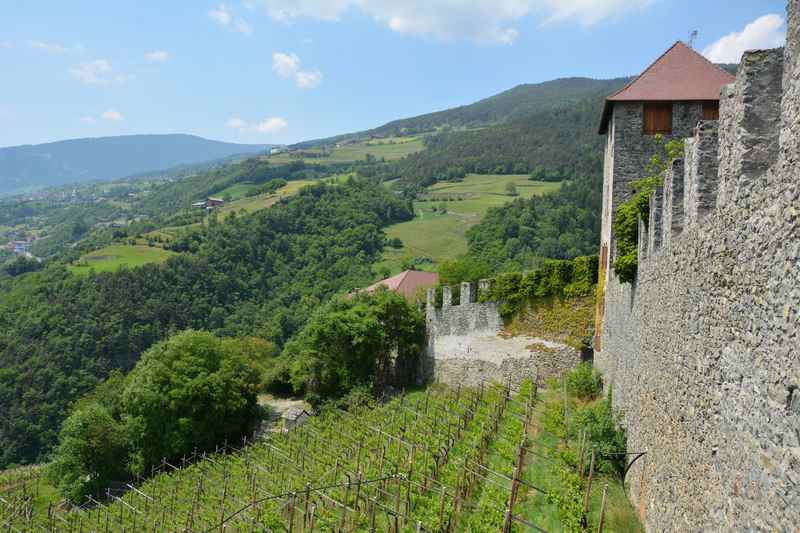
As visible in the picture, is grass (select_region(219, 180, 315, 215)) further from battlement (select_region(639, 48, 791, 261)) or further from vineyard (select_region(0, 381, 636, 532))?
battlement (select_region(639, 48, 791, 261))

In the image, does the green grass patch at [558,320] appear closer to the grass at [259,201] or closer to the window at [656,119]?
the window at [656,119]

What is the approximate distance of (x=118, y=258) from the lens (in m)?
77.9

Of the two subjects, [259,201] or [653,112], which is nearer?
[653,112]

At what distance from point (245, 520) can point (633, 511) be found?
8.87 meters

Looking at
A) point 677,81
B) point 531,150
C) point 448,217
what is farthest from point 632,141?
point 531,150

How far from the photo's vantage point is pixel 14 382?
52.8 metres

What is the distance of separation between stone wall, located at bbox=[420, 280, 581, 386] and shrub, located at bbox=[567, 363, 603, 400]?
156cm

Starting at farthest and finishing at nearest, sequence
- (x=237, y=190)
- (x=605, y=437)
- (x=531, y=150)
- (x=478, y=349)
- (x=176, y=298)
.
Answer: (x=237, y=190) < (x=531, y=150) < (x=176, y=298) < (x=478, y=349) < (x=605, y=437)

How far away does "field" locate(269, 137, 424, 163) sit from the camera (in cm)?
16725

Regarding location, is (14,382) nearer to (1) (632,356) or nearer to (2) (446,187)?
(1) (632,356)

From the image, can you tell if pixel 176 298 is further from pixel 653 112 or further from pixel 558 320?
pixel 653 112

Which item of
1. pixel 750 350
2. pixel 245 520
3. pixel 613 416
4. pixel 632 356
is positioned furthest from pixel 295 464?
pixel 750 350

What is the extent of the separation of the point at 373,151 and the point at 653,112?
169 meters

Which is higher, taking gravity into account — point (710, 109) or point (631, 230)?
point (710, 109)
